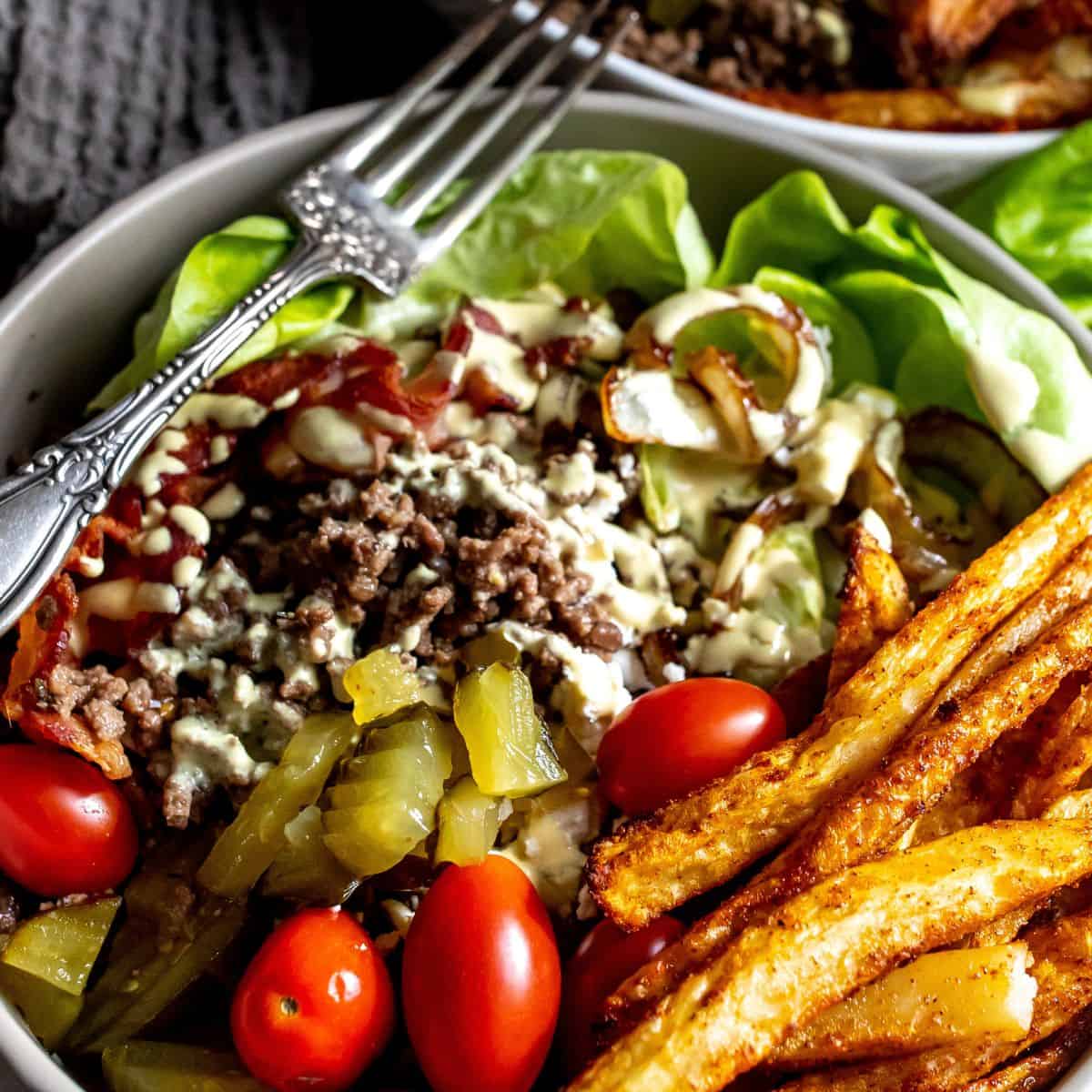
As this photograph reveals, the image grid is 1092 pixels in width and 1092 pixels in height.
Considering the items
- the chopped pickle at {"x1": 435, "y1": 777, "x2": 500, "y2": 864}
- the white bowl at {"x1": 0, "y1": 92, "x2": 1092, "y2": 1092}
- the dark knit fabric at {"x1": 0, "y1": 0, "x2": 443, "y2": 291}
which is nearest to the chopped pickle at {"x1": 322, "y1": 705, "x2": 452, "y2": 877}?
the chopped pickle at {"x1": 435, "y1": 777, "x2": 500, "y2": 864}

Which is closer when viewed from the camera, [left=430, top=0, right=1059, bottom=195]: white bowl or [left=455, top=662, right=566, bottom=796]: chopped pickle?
[left=455, top=662, right=566, bottom=796]: chopped pickle

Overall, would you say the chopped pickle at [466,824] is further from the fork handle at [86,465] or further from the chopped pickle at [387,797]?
the fork handle at [86,465]

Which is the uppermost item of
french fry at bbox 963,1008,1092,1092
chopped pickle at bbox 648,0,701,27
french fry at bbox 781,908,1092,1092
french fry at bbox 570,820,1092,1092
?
chopped pickle at bbox 648,0,701,27

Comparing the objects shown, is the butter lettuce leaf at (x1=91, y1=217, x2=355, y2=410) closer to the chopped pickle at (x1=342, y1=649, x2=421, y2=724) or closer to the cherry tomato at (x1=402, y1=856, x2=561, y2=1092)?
the chopped pickle at (x1=342, y1=649, x2=421, y2=724)

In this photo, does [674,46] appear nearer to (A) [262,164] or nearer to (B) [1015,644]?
(A) [262,164]

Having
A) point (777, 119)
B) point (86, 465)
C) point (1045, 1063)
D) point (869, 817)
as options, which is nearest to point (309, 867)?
point (86, 465)

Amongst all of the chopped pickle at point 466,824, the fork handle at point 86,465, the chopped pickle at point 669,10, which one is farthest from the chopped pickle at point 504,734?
the chopped pickle at point 669,10
